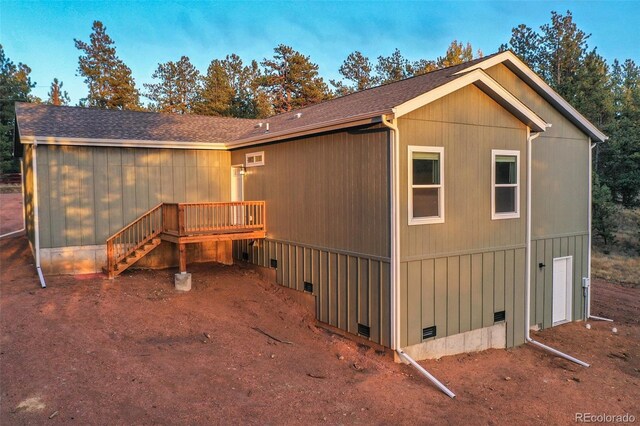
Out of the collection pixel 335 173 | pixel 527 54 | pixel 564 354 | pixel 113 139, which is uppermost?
pixel 527 54

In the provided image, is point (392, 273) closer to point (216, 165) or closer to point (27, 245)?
point (216, 165)

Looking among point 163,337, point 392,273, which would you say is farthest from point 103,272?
point 392,273

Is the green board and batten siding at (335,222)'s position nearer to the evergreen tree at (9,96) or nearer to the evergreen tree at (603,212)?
the evergreen tree at (603,212)

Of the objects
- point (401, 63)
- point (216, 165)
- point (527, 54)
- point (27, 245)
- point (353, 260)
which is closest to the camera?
point (353, 260)

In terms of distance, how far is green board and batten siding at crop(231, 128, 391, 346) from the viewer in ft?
27.5

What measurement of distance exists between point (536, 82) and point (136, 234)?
1122 cm

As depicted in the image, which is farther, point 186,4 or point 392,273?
point 186,4

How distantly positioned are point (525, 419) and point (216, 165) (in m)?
10.3

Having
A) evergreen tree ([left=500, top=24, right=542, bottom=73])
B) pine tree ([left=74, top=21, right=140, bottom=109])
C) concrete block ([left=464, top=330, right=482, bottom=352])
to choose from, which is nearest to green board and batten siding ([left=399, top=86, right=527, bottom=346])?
concrete block ([left=464, top=330, right=482, bottom=352])

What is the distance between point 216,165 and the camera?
13492 mm

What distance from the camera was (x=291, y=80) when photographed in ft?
114

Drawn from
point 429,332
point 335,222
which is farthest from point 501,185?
point 335,222

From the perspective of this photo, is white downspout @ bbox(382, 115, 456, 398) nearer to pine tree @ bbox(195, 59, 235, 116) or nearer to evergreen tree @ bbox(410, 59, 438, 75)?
pine tree @ bbox(195, 59, 235, 116)

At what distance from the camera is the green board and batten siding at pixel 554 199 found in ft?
36.3
